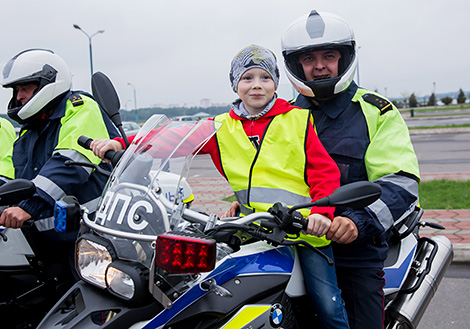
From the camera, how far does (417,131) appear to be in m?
23.3

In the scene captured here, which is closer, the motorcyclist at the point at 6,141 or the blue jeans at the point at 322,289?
the blue jeans at the point at 322,289

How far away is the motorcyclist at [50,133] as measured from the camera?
9.23ft

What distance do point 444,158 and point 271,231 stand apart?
12.2 meters

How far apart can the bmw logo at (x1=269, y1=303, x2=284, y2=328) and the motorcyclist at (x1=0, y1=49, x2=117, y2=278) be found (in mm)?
1573

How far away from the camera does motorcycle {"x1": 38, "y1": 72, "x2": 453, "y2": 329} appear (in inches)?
61.5

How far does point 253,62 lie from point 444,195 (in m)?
5.95

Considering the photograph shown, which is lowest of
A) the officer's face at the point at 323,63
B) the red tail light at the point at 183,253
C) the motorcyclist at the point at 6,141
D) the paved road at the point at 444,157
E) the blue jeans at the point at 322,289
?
the paved road at the point at 444,157

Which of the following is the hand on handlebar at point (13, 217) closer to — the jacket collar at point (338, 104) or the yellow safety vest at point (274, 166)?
the yellow safety vest at point (274, 166)

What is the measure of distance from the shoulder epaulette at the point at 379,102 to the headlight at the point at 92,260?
149 cm

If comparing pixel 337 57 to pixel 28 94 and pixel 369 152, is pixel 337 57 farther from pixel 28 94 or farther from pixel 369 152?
pixel 28 94

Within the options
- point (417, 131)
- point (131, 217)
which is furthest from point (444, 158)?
point (131, 217)

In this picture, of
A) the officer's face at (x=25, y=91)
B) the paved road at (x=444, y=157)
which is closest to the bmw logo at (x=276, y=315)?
the officer's face at (x=25, y=91)

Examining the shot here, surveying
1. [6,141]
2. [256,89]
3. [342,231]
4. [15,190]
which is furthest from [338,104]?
[6,141]

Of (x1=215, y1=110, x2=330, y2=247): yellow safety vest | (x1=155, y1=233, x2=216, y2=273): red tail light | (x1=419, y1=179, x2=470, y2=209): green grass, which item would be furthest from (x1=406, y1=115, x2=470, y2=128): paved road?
(x1=155, y1=233, x2=216, y2=273): red tail light
